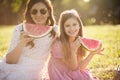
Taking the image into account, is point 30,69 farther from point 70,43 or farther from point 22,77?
point 70,43

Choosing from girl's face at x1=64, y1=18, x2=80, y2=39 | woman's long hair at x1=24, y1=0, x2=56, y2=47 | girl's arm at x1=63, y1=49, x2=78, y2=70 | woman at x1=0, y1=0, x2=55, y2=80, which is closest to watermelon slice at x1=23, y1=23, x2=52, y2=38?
woman at x1=0, y1=0, x2=55, y2=80

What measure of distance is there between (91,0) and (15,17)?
701 centimetres

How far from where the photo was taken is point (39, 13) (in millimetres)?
6441

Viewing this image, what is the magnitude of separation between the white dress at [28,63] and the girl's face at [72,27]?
403 millimetres

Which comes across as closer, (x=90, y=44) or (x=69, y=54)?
(x=69, y=54)

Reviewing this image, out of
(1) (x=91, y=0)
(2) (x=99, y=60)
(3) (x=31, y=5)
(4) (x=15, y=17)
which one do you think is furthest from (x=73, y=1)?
(3) (x=31, y=5)

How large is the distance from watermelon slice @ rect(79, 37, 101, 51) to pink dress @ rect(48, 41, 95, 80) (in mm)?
396

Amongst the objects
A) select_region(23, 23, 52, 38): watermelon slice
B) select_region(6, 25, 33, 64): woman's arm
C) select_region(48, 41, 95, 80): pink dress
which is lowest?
select_region(48, 41, 95, 80): pink dress

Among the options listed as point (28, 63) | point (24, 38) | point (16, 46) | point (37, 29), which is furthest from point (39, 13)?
point (28, 63)

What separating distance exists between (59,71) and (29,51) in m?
0.59

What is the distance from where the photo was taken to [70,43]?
6.38 metres

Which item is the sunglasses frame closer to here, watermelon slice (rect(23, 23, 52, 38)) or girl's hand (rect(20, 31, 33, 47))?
watermelon slice (rect(23, 23, 52, 38))

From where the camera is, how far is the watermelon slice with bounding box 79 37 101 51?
632cm

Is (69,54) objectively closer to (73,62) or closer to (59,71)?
(73,62)
